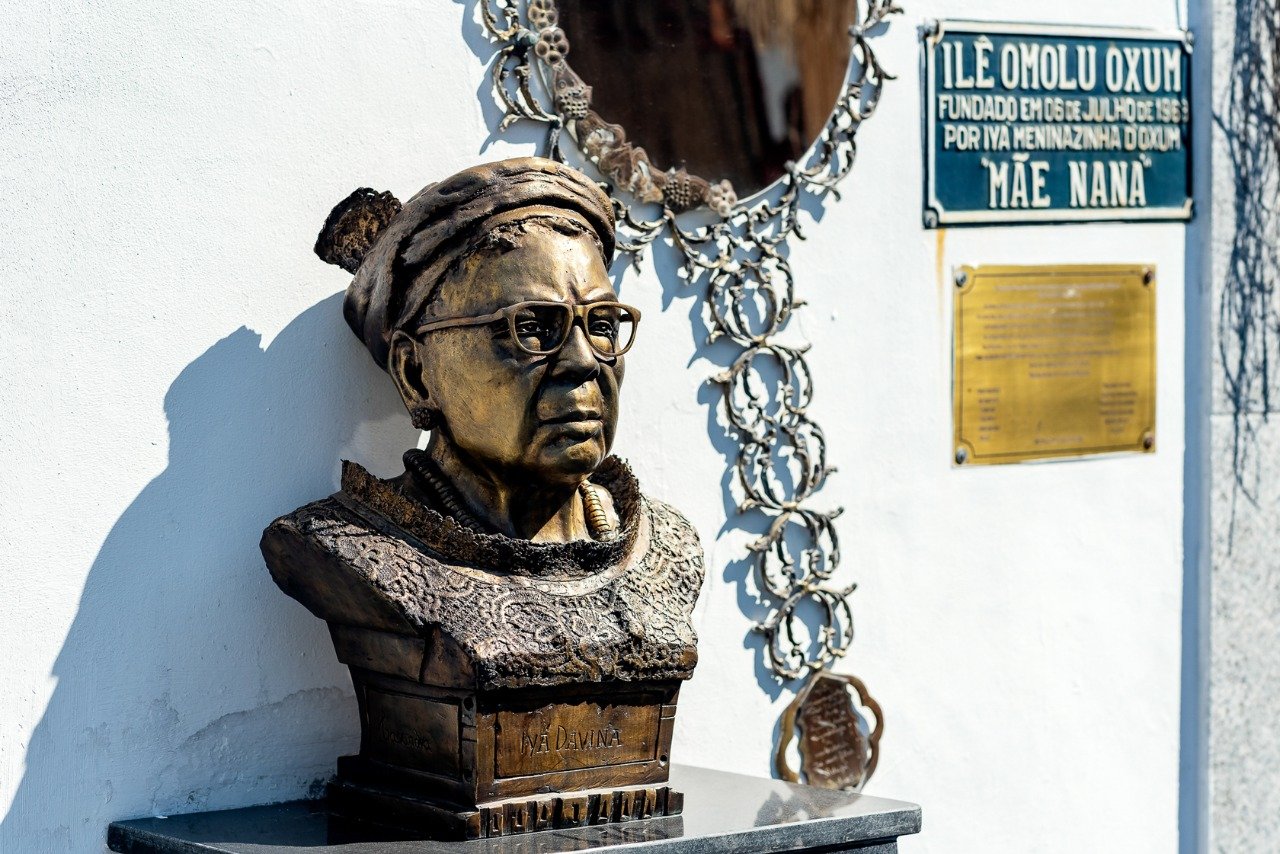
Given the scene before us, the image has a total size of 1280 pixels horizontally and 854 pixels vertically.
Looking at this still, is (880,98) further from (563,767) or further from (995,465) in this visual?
(563,767)

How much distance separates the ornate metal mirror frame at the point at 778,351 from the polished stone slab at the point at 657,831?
56 centimetres

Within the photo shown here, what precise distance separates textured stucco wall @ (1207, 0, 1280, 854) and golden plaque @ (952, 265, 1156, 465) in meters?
0.24

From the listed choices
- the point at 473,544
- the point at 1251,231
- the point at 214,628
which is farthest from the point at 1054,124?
the point at 214,628

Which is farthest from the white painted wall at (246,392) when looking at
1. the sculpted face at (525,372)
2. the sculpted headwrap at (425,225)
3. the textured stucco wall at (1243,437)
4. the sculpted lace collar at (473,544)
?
the textured stucco wall at (1243,437)

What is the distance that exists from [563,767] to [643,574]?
Answer: 39 centimetres

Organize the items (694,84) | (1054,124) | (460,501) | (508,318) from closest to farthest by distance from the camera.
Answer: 1. (508,318)
2. (460,501)
3. (694,84)
4. (1054,124)

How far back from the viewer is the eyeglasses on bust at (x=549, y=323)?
3799 mm

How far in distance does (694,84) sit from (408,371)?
101 centimetres

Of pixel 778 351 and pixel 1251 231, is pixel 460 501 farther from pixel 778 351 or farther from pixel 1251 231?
pixel 1251 231

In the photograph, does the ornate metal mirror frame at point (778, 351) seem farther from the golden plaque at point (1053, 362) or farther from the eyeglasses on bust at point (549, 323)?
the eyeglasses on bust at point (549, 323)

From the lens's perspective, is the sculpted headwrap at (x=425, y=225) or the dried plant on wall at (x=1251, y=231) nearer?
the sculpted headwrap at (x=425, y=225)

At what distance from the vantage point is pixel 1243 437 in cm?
540

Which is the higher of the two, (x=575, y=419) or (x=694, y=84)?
(x=694, y=84)

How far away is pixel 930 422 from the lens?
195 inches
